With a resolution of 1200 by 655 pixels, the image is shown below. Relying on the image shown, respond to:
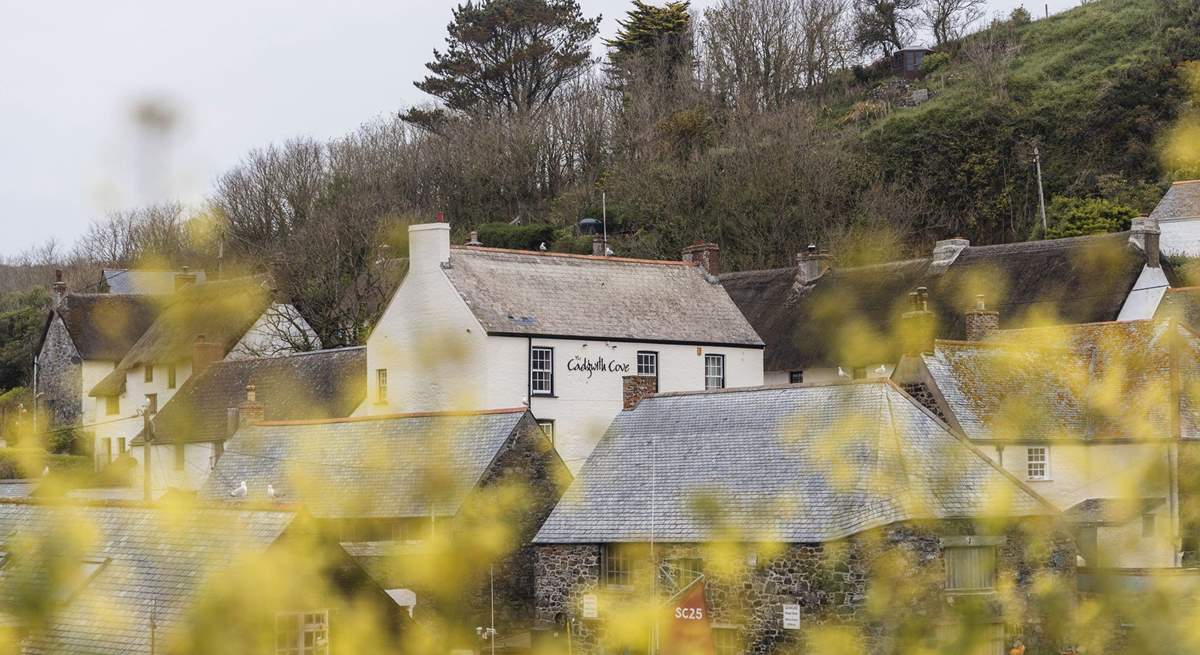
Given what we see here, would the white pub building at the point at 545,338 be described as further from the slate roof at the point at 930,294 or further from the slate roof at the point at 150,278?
the slate roof at the point at 150,278

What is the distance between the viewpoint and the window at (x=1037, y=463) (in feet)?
106

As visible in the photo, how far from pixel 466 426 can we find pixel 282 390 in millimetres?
14935

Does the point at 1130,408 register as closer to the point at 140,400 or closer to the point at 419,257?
the point at 419,257

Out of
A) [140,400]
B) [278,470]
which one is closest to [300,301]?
[140,400]

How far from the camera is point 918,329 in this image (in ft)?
114

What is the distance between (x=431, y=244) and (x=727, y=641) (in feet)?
49.7

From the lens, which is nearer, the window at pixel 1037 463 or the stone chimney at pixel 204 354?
the window at pixel 1037 463

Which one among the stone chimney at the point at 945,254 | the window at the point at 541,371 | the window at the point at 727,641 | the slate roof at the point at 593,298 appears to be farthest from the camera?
the stone chimney at the point at 945,254

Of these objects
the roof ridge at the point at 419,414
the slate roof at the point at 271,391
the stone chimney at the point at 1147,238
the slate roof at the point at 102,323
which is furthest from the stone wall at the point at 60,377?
the stone chimney at the point at 1147,238

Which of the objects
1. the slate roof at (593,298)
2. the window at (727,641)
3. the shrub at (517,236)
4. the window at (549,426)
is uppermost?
the shrub at (517,236)

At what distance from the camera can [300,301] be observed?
1885 inches

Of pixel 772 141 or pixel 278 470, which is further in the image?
pixel 772 141

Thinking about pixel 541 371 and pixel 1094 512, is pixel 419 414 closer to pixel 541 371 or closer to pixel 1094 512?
pixel 541 371

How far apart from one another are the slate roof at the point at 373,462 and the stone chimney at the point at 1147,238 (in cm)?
1906
